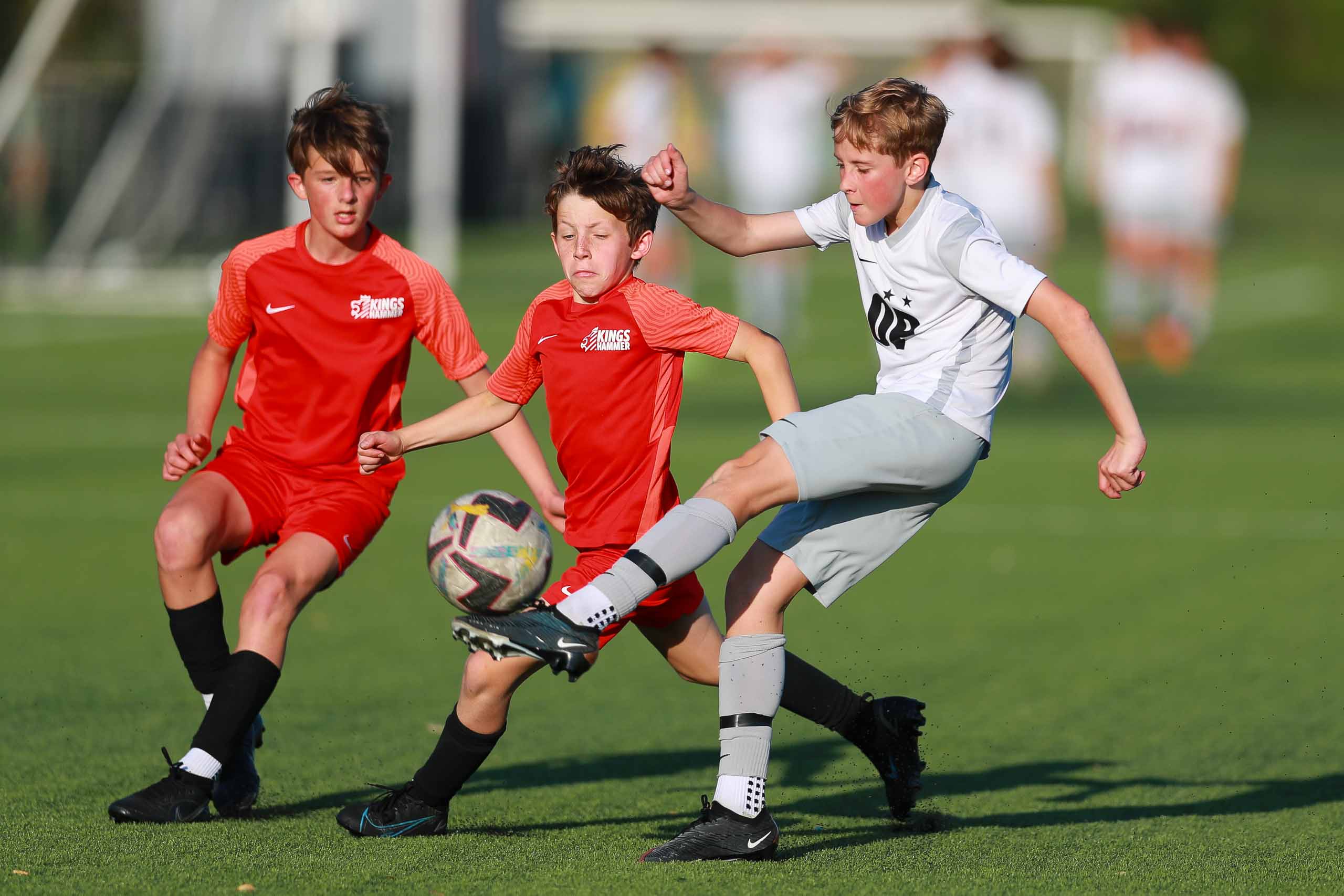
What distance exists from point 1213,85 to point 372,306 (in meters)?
16.3

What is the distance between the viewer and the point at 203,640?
5355mm

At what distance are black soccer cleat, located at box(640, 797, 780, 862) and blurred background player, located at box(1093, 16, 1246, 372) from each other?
1552cm

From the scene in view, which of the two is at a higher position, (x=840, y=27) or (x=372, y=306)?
(x=840, y=27)

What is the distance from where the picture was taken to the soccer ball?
4.85 meters

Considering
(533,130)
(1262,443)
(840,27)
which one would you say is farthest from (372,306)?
(840,27)

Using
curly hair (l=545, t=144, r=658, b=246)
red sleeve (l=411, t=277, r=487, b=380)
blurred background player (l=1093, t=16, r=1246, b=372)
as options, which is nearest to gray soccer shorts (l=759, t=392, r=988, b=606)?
curly hair (l=545, t=144, r=658, b=246)

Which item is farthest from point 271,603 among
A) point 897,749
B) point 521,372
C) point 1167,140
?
point 1167,140

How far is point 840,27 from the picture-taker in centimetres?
4875

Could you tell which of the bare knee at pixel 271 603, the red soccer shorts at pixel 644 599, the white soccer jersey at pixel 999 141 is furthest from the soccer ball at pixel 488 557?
the white soccer jersey at pixel 999 141

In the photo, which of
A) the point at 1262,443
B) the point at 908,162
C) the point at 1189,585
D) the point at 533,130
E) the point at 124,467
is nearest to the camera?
the point at 908,162

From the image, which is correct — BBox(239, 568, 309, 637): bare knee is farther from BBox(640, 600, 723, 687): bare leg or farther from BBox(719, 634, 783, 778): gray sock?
BBox(719, 634, 783, 778): gray sock

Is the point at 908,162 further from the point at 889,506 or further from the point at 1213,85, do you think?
the point at 1213,85

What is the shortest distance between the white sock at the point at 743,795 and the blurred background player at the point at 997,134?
11775 millimetres

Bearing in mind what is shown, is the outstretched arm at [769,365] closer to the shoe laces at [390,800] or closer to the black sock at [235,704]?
the shoe laces at [390,800]
